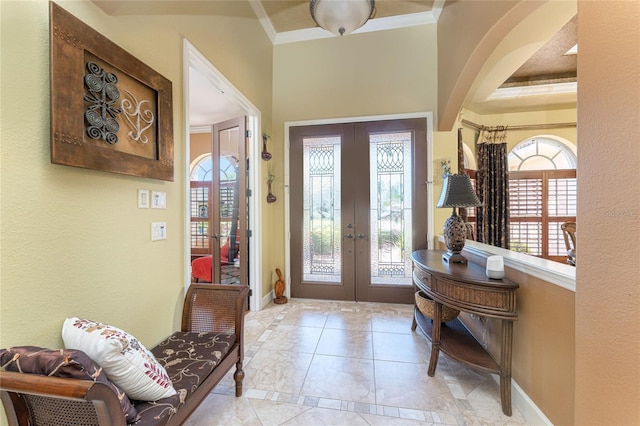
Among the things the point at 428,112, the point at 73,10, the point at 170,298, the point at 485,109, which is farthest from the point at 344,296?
the point at 485,109

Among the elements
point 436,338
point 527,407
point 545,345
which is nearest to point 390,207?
point 436,338

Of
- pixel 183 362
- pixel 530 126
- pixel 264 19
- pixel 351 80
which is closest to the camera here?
pixel 183 362

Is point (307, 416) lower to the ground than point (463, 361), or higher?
lower

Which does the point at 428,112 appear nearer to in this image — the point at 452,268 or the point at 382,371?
the point at 452,268

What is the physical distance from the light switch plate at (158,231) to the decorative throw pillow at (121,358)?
2.03 feet

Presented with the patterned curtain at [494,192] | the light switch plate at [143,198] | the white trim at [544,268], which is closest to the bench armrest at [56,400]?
the light switch plate at [143,198]

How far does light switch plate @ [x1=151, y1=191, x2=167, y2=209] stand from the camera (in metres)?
1.67

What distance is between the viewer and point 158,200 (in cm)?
171

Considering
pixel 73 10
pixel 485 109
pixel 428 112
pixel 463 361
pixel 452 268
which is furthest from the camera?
pixel 485 109

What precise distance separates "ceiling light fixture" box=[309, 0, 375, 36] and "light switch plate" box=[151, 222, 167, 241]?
208 centimetres

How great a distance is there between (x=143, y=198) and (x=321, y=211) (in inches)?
90.9

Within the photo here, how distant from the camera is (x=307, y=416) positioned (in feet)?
5.19

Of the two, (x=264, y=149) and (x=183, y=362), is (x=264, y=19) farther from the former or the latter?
(x=183, y=362)

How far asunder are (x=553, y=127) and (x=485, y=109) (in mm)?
1240
